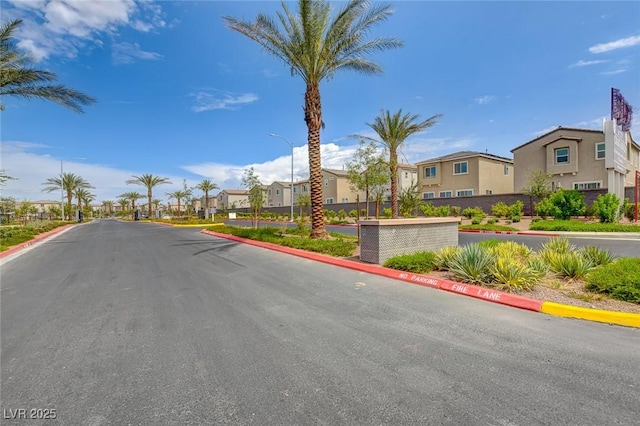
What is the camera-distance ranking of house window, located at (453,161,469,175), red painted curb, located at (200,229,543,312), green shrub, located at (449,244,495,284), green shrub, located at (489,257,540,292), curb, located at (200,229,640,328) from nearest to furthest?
curb, located at (200,229,640,328) < red painted curb, located at (200,229,543,312) < green shrub, located at (489,257,540,292) < green shrub, located at (449,244,495,284) < house window, located at (453,161,469,175)

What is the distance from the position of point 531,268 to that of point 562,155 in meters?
31.7

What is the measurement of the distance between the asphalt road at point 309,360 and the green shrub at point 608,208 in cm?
2094

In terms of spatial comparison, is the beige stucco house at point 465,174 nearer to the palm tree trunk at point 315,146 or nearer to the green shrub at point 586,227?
the green shrub at point 586,227

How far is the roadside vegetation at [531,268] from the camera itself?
592 cm

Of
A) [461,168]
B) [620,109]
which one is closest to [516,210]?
[620,109]

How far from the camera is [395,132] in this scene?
2689 cm

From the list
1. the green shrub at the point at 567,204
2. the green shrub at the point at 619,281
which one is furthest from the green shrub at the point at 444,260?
the green shrub at the point at 567,204

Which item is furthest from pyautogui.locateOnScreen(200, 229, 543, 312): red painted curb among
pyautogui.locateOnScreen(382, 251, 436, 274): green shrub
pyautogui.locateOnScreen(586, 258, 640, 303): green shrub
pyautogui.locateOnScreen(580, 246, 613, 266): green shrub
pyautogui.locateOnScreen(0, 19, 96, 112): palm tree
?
pyautogui.locateOnScreen(0, 19, 96, 112): palm tree

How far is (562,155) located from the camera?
103 ft

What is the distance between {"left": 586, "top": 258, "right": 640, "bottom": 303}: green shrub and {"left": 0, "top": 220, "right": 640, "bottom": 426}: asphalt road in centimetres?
122

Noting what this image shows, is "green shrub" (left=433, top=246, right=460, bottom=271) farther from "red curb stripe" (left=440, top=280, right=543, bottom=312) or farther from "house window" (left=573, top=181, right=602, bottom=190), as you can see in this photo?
"house window" (left=573, top=181, right=602, bottom=190)

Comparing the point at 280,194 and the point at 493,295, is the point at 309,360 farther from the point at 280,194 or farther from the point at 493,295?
the point at 280,194

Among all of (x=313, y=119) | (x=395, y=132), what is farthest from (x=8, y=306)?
(x=395, y=132)

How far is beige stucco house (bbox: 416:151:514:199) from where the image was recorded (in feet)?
122
